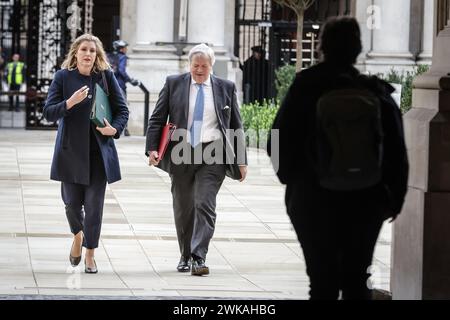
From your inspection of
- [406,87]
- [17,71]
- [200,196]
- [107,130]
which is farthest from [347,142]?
[17,71]

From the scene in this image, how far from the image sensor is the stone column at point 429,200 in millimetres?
8711

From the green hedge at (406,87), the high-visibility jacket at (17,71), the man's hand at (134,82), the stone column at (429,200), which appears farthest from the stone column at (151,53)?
the stone column at (429,200)

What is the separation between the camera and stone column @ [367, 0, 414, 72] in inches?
1131

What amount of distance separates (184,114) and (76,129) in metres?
0.88

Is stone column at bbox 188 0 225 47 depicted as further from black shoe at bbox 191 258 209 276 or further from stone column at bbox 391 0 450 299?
stone column at bbox 391 0 450 299

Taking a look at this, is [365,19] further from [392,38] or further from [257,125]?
[257,125]

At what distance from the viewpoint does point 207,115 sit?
11.2m

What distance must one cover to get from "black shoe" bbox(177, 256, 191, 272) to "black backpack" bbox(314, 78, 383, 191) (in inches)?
187

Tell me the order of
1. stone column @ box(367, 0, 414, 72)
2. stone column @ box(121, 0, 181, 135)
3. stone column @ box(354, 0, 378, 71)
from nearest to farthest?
1. stone column @ box(121, 0, 181, 135)
2. stone column @ box(367, 0, 414, 72)
3. stone column @ box(354, 0, 378, 71)

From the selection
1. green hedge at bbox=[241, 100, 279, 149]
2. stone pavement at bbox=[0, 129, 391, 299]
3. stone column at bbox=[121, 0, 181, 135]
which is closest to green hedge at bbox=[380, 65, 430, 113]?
green hedge at bbox=[241, 100, 279, 149]

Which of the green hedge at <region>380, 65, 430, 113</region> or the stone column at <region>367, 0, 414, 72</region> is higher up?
the stone column at <region>367, 0, 414, 72</region>

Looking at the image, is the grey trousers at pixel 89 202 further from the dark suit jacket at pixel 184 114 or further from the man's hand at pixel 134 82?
the man's hand at pixel 134 82

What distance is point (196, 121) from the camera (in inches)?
440
